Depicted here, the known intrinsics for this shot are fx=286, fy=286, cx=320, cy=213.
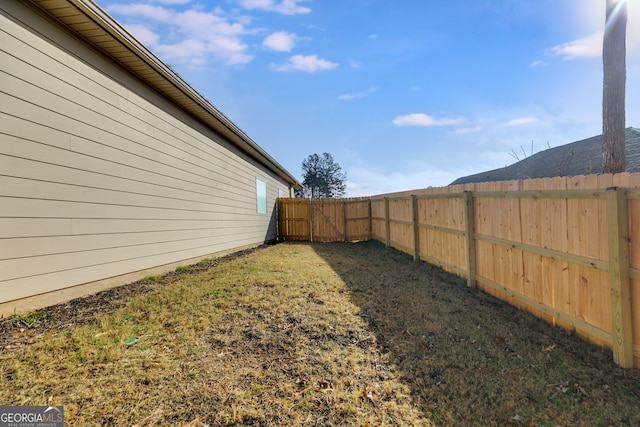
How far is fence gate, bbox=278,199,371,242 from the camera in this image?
11.6 metres

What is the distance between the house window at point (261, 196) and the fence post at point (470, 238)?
291 inches

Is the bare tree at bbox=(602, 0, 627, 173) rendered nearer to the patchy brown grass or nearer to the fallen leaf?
the patchy brown grass

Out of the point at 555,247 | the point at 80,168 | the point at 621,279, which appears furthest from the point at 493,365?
the point at 80,168

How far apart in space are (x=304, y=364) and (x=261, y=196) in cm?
887

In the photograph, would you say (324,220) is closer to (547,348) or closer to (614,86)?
(614,86)

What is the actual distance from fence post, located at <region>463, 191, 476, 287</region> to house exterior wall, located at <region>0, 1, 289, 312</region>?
5295mm

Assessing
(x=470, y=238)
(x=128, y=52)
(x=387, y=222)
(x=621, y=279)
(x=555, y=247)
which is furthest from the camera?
(x=387, y=222)

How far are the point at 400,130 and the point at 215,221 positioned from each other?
429 inches

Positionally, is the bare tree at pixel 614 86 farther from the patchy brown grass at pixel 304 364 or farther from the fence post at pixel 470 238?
the patchy brown grass at pixel 304 364

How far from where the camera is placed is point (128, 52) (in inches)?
165

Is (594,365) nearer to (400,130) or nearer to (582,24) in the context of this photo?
(582,24)

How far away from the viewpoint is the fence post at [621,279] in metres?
2.16

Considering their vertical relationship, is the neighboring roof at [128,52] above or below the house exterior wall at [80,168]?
above

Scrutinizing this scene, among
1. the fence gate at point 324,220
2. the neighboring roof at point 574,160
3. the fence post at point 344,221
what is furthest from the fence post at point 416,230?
the fence post at point 344,221
